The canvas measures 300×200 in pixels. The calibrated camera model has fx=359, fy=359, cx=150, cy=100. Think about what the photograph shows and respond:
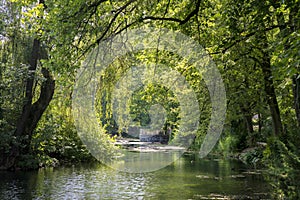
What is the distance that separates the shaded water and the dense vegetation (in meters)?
1.53

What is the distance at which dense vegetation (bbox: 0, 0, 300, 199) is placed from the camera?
534 centimetres

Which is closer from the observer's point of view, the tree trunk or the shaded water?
the shaded water

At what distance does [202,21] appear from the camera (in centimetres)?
678

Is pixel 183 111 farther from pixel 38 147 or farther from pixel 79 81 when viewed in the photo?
pixel 79 81

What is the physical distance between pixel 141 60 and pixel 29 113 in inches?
302

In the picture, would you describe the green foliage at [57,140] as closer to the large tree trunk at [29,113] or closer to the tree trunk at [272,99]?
the large tree trunk at [29,113]

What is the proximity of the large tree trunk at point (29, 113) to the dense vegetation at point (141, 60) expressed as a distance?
37mm

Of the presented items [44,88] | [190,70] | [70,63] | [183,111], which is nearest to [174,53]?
[190,70]

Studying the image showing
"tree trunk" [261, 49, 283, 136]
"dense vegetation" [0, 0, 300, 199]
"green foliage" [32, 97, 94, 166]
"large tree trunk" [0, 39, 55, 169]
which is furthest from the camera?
"green foliage" [32, 97, 94, 166]

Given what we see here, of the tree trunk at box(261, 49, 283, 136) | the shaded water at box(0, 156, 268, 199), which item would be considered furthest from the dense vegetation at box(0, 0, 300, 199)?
the shaded water at box(0, 156, 268, 199)

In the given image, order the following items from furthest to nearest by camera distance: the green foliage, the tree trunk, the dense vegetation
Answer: the green foliage
the tree trunk
the dense vegetation

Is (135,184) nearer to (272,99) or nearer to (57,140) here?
(272,99)

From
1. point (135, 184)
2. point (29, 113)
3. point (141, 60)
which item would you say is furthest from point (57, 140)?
point (141, 60)

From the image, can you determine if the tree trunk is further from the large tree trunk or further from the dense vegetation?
the large tree trunk
